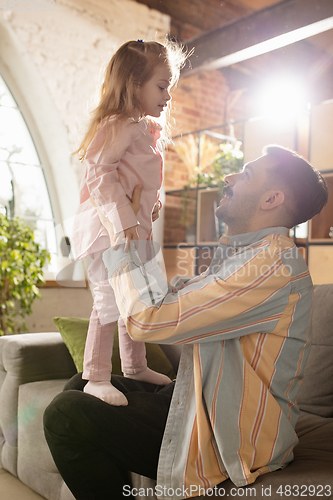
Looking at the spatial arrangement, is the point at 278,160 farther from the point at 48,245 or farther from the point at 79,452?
the point at 48,245

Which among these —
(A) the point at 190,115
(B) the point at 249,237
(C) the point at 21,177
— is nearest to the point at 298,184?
(B) the point at 249,237

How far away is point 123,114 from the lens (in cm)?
132

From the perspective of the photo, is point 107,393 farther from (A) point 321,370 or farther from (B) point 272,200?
(A) point 321,370

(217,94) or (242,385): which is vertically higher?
(217,94)

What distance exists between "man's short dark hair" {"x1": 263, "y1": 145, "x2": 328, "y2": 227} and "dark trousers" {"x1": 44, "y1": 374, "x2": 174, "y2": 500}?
650mm

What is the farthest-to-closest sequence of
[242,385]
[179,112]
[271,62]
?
1. [271,62]
2. [179,112]
3. [242,385]

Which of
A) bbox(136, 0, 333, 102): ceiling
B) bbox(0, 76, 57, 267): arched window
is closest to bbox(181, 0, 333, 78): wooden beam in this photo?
bbox(136, 0, 333, 102): ceiling

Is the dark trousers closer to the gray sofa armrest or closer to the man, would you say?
the man

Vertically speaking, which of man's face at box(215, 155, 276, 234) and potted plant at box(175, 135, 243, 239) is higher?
potted plant at box(175, 135, 243, 239)

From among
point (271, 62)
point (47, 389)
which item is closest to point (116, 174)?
point (47, 389)

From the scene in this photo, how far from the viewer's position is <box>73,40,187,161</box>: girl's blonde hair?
1.33m

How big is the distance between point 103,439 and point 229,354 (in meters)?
0.40

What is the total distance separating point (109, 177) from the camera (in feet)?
4.09

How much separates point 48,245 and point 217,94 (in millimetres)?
2842
